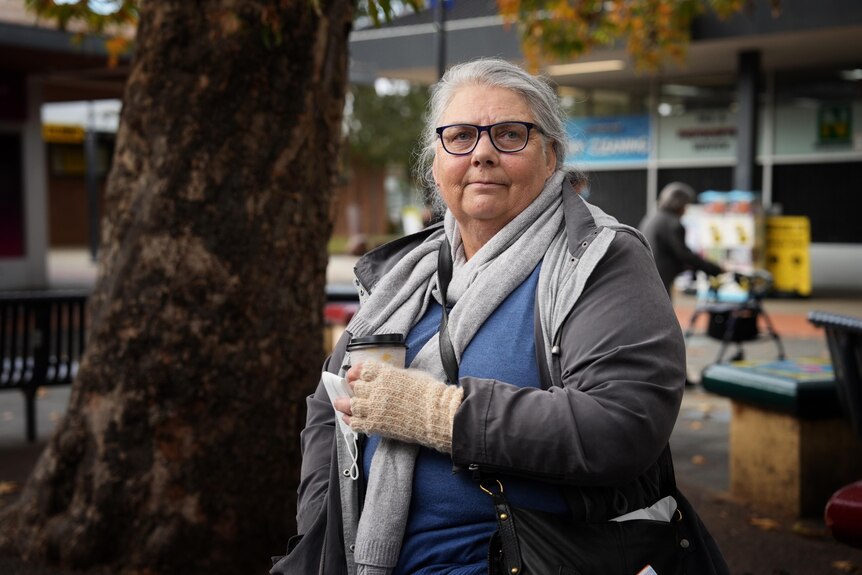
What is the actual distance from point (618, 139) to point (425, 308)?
2223 centimetres

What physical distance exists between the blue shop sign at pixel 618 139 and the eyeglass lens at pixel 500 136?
2150cm

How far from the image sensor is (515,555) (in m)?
2.09

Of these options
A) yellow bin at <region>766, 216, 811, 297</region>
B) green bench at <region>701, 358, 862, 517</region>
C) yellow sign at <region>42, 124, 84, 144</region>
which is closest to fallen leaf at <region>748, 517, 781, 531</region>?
green bench at <region>701, 358, 862, 517</region>

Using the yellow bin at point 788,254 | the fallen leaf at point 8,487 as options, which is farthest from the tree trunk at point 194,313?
the yellow bin at point 788,254

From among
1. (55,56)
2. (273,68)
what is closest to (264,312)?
(273,68)

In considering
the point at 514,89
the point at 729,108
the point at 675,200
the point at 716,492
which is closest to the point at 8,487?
the point at 716,492

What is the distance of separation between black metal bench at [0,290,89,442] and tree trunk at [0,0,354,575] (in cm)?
325

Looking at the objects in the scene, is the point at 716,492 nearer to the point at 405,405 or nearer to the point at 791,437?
the point at 791,437

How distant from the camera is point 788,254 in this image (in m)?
19.0

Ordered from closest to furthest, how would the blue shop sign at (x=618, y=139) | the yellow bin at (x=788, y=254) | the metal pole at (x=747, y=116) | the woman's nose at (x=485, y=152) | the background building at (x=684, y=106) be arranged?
the woman's nose at (x=485, y=152) < the background building at (x=684, y=106) < the yellow bin at (x=788, y=254) < the metal pole at (x=747, y=116) < the blue shop sign at (x=618, y=139)

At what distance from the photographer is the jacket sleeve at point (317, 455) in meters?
2.57

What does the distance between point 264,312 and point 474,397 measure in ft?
8.74

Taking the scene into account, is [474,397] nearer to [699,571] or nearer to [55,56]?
[699,571]

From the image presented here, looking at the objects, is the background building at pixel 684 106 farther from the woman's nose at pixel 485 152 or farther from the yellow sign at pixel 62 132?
the woman's nose at pixel 485 152
